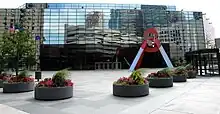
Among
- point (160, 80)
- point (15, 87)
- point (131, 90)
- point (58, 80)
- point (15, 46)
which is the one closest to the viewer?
point (58, 80)

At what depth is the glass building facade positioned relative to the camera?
54094 millimetres

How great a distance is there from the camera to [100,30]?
56906mm

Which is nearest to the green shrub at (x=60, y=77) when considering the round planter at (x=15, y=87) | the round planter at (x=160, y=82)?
the round planter at (x=15, y=87)

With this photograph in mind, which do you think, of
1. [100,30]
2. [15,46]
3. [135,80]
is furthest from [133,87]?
[100,30]

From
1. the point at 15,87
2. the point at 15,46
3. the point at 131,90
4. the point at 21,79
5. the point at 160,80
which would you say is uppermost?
the point at 15,46

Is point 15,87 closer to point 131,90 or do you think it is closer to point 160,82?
point 131,90

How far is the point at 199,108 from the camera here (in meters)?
6.41

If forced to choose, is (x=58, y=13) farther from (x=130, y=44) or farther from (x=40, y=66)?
(x=130, y=44)

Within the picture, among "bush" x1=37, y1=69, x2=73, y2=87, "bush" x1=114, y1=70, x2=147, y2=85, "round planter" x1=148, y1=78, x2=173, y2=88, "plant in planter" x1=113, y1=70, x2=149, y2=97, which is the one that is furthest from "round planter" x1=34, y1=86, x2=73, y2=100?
"round planter" x1=148, y1=78, x2=173, y2=88

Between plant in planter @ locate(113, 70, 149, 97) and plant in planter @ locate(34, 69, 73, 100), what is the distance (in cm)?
239

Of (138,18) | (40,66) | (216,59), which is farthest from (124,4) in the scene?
(216,59)

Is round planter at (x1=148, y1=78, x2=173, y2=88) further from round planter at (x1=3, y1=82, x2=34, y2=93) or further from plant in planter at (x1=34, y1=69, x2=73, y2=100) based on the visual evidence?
round planter at (x1=3, y1=82, x2=34, y2=93)

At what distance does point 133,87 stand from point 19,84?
6859mm

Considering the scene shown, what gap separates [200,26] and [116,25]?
31241 millimetres
